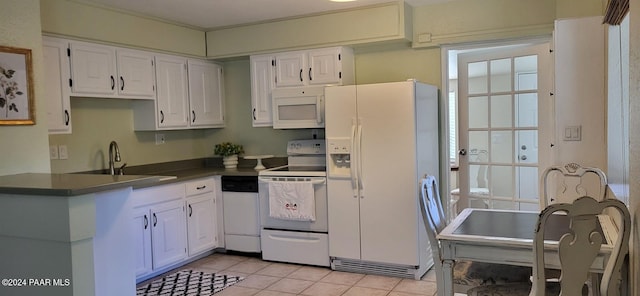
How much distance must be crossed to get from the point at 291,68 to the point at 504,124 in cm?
200

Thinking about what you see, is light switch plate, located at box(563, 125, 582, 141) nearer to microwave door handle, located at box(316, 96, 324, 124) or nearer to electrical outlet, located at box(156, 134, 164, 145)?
microwave door handle, located at box(316, 96, 324, 124)

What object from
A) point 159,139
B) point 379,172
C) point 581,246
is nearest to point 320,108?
point 379,172

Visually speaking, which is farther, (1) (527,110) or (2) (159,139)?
(2) (159,139)

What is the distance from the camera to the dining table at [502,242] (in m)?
2.08

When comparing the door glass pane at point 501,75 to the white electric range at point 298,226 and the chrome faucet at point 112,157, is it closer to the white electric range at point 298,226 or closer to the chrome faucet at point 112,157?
the white electric range at point 298,226

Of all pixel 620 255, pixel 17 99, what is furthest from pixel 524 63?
pixel 17 99

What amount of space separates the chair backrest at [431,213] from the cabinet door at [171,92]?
273 centimetres

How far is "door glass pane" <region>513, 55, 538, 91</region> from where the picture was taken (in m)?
3.92

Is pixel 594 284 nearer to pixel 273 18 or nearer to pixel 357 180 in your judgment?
pixel 357 180

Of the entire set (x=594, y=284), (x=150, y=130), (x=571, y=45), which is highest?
(x=571, y=45)

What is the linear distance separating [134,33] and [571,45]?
135 inches

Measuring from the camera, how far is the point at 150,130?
4.43 meters

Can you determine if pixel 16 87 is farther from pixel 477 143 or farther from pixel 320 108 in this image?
pixel 477 143

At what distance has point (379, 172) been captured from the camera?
3814 mm
